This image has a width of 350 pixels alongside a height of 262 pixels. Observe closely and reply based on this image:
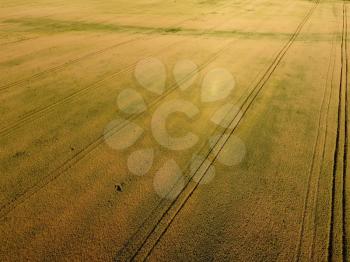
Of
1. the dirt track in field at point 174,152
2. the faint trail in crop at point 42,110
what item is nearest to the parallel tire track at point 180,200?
the dirt track in field at point 174,152

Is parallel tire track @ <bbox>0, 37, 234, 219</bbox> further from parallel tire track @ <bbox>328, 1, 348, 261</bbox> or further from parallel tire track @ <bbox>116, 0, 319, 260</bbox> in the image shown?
parallel tire track @ <bbox>328, 1, 348, 261</bbox>

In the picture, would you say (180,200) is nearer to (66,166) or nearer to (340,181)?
(66,166)

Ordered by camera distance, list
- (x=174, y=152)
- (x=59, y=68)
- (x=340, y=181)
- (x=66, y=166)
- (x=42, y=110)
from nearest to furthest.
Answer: (x=340, y=181), (x=66, y=166), (x=174, y=152), (x=42, y=110), (x=59, y=68)

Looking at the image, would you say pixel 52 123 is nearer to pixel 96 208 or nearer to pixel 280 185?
pixel 96 208

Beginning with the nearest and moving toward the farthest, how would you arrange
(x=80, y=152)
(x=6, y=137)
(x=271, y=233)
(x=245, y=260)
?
(x=245, y=260), (x=271, y=233), (x=80, y=152), (x=6, y=137)

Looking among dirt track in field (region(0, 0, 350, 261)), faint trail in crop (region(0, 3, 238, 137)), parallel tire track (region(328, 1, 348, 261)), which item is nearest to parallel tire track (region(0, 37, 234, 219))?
dirt track in field (region(0, 0, 350, 261))

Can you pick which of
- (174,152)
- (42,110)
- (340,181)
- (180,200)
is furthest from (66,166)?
(340,181)

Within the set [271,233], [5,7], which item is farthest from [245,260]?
[5,7]

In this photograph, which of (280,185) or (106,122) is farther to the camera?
(106,122)
